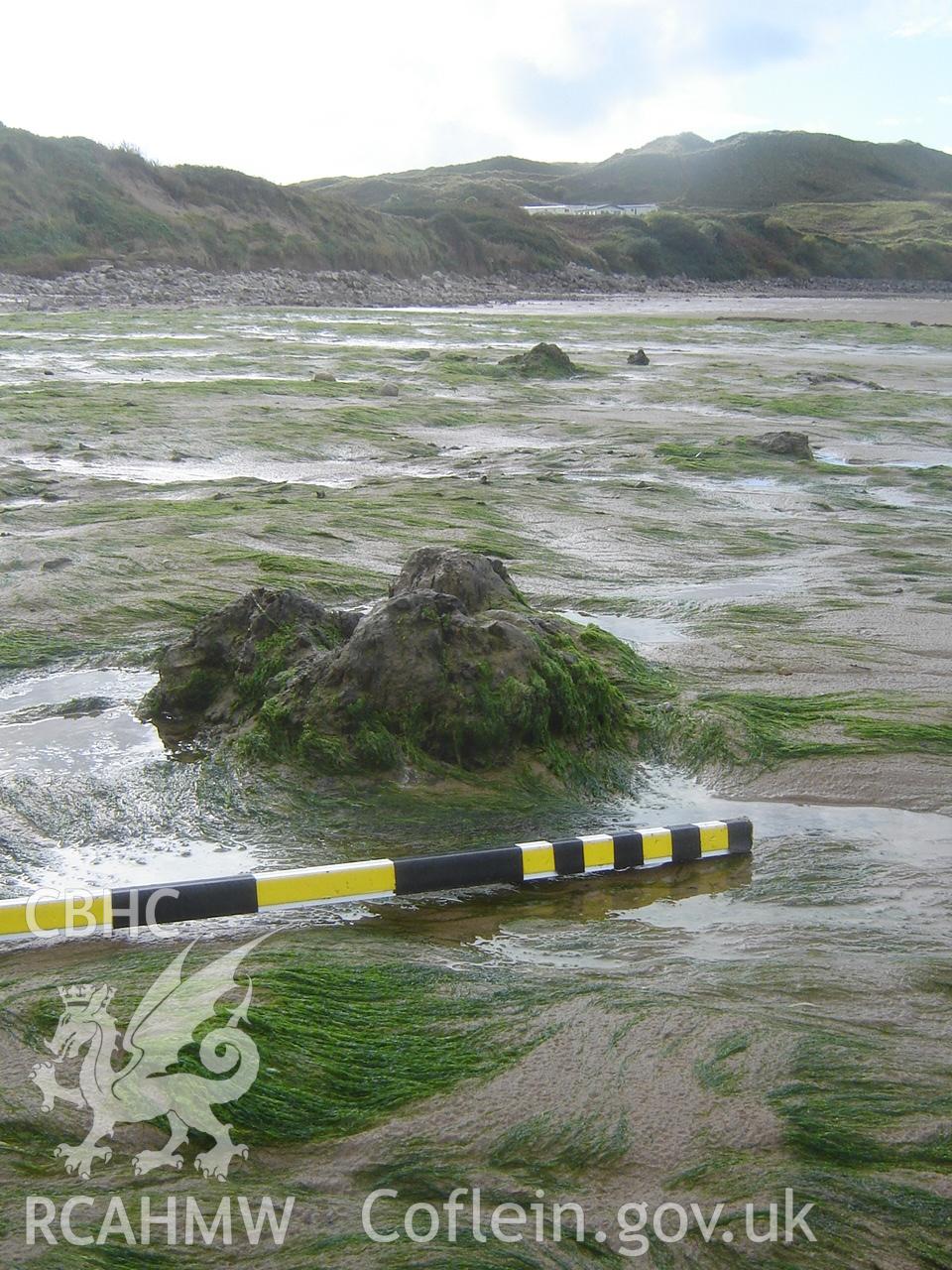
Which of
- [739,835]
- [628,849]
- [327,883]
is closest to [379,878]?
[327,883]

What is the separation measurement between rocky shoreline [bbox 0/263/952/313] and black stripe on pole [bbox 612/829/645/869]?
1058 inches

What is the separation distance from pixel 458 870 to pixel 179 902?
2.60ft

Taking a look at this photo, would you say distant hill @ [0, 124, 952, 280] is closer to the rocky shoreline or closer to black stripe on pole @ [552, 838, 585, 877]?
the rocky shoreline

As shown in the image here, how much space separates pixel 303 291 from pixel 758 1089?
131ft

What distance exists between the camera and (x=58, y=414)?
12.4m

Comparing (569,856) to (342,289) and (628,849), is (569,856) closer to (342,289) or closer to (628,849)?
(628,849)

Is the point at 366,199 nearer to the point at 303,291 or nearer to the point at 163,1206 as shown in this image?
the point at 303,291

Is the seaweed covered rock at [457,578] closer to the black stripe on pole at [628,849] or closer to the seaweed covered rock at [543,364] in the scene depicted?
the black stripe on pole at [628,849]

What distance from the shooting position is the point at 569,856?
3.69 meters

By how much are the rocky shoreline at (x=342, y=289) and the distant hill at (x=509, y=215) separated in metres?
1.53

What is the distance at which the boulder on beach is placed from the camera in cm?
1180
